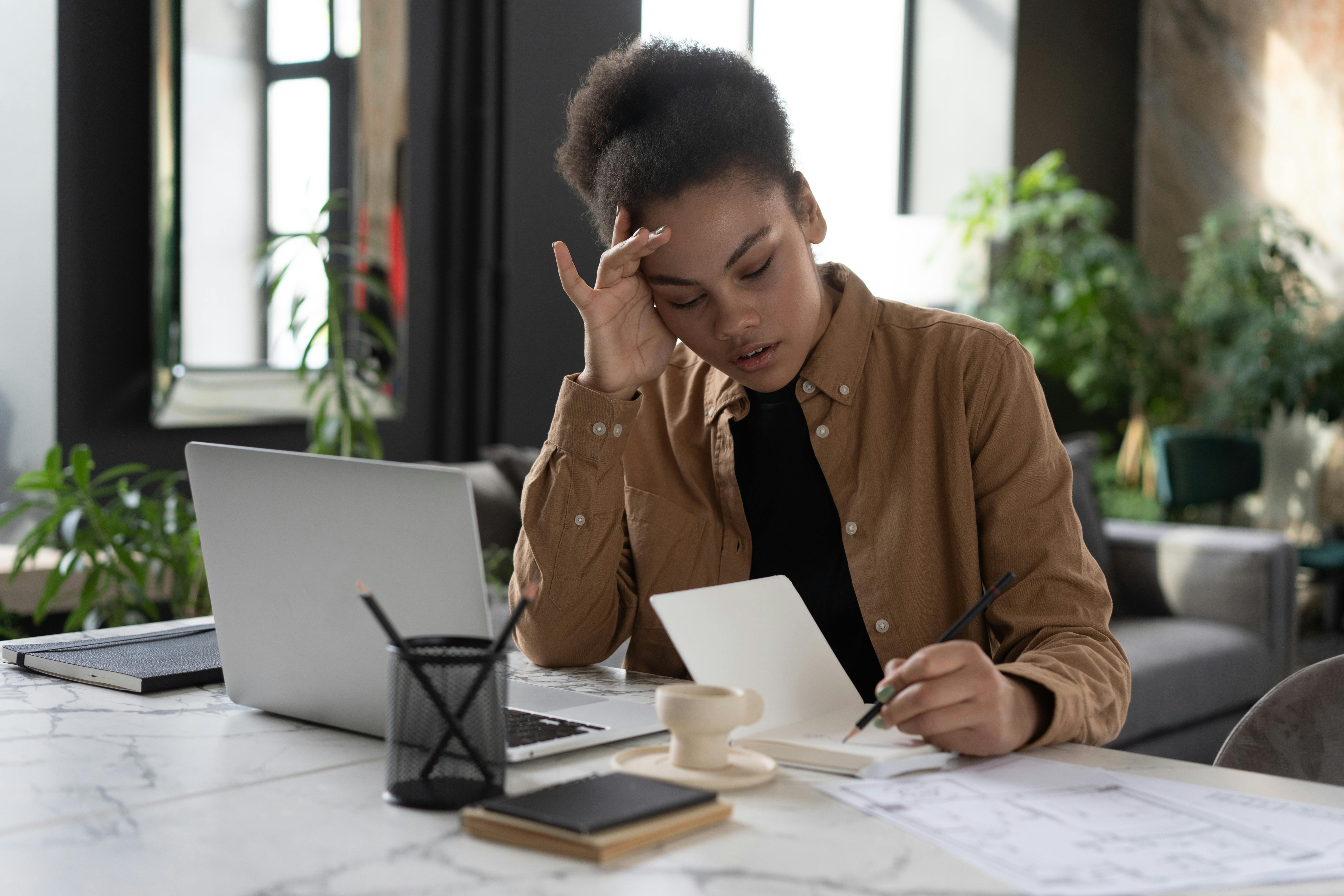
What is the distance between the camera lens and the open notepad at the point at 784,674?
36.7 inches

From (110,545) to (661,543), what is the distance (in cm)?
141

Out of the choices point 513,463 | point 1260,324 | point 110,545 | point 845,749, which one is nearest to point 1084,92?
point 1260,324

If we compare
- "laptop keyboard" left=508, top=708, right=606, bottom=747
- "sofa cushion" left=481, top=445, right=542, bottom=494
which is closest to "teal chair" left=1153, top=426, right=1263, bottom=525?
"sofa cushion" left=481, top=445, right=542, bottom=494

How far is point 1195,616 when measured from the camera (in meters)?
3.43

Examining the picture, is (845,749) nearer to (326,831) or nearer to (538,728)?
(538,728)

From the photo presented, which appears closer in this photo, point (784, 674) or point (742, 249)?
point (784, 674)

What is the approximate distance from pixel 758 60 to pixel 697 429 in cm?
45

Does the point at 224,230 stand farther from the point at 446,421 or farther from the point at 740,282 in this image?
the point at 740,282

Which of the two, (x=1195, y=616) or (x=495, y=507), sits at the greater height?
(x=495, y=507)

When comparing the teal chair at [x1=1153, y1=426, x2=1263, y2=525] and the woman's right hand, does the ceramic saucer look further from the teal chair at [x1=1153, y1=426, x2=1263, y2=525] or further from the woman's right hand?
the teal chair at [x1=1153, y1=426, x2=1263, y2=525]

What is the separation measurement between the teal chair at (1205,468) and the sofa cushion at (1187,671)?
1.78 meters

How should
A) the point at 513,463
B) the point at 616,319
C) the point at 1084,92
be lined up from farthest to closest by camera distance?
the point at 1084,92
the point at 513,463
the point at 616,319

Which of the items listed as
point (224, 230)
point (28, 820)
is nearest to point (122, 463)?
point (224, 230)

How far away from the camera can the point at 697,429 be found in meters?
1.49
